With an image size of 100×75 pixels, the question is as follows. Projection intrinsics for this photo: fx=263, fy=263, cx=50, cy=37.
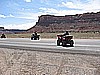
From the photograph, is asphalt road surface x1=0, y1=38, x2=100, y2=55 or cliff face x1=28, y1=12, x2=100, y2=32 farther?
cliff face x1=28, y1=12, x2=100, y2=32

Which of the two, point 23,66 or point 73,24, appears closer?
point 23,66

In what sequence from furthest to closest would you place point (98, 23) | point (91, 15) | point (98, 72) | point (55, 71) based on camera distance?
point (91, 15)
point (98, 23)
point (55, 71)
point (98, 72)

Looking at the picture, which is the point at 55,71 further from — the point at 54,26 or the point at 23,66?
the point at 54,26

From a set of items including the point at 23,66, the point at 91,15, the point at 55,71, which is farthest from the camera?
the point at 91,15

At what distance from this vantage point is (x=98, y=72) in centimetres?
1174

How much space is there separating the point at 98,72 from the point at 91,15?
18036cm

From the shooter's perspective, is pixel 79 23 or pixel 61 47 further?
pixel 79 23

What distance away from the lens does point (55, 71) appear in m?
12.9

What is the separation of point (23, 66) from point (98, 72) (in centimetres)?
520

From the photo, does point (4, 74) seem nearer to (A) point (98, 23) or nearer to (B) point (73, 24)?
(A) point (98, 23)

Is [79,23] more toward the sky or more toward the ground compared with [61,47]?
more toward the sky

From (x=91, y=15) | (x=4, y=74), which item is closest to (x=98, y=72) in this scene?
(x=4, y=74)

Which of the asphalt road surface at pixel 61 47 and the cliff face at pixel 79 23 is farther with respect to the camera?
the cliff face at pixel 79 23

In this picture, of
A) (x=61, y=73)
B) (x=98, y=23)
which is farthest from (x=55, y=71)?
(x=98, y=23)
